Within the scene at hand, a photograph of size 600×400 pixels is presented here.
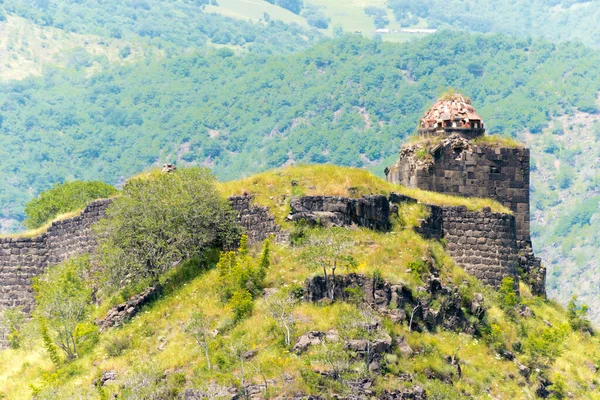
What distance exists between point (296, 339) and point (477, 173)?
2217 cm

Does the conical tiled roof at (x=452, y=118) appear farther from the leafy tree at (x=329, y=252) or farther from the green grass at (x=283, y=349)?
the leafy tree at (x=329, y=252)

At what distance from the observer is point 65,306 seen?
5959cm

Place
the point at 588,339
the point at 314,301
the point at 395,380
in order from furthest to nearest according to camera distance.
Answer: the point at 588,339
the point at 314,301
the point at 395,380

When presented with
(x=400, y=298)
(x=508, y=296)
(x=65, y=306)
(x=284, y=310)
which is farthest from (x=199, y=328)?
(x=508, y=296)

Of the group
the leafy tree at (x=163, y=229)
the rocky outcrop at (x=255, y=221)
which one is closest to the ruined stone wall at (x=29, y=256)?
the leafy tree at (x=163, y=229)

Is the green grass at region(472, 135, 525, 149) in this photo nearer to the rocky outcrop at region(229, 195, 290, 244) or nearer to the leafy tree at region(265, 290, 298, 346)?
the rocky outcrop at region(229, 195, 290, 244)

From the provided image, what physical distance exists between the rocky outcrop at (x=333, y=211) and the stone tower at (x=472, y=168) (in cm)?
1089

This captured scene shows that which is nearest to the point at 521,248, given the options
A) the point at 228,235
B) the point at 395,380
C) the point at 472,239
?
the point at 472,239

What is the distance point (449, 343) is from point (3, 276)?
25446 millimetres

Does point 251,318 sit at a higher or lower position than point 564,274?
higher

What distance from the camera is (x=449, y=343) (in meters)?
55.8

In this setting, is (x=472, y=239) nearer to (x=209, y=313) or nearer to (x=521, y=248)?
(x=521, y=248)

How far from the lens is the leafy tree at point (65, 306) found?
5797 cm

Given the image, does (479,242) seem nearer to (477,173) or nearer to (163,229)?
(477,173)
